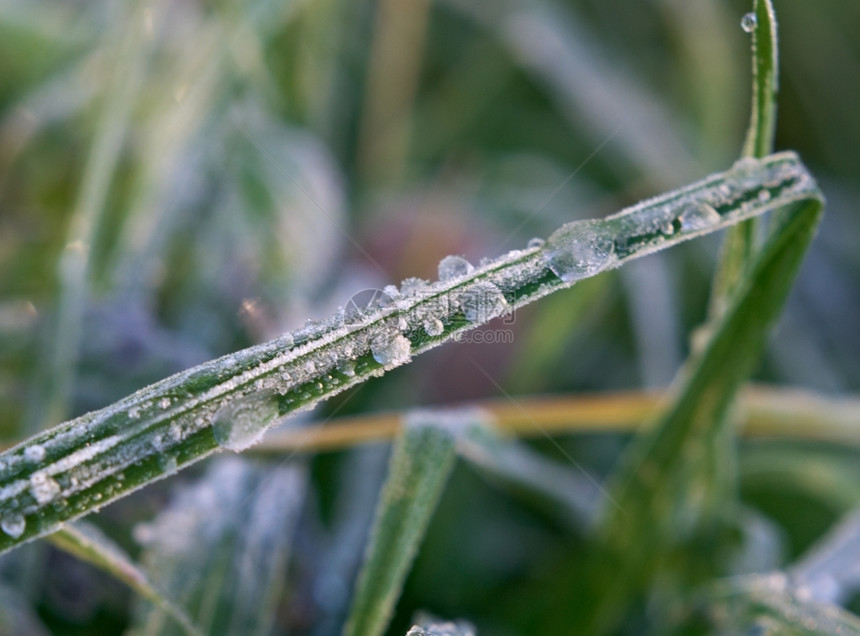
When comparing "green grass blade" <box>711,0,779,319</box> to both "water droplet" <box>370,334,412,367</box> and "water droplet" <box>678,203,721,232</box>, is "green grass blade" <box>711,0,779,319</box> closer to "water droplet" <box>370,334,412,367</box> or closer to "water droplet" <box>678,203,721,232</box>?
"water droplet" <box>678,203,721,232</box>

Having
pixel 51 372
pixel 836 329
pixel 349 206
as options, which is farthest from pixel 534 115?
pixel 51 372

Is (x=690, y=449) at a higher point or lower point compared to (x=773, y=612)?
higher

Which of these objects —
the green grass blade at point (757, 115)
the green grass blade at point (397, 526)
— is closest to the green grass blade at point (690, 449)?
the green grass blade at point (757, 115)

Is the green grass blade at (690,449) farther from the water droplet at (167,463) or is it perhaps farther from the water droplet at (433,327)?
the water droplet at (167,463)

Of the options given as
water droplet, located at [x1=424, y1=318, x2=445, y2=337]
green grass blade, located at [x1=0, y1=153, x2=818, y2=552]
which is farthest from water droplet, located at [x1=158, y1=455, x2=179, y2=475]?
water droplet, located at [x1=424, y1=318, x2=445, y2=337]

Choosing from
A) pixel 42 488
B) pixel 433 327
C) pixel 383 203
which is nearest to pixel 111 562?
pixel 42 488

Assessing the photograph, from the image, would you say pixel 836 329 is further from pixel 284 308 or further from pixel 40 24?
pixel 40 24

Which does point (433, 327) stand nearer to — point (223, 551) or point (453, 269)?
point (453, 269)
